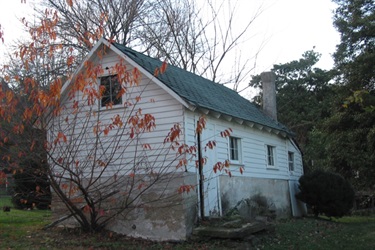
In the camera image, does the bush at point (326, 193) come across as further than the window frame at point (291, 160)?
No

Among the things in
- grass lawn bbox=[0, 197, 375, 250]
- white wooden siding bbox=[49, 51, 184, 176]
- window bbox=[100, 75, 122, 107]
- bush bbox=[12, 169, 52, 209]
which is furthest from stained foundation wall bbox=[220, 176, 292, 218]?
bush bbox=[12, 169, 52, 209]

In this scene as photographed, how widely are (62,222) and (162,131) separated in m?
4.31

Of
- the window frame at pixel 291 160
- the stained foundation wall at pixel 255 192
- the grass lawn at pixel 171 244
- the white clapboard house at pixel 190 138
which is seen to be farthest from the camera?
the window frame at pixel 291 160

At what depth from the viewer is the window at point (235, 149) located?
14.1 meters

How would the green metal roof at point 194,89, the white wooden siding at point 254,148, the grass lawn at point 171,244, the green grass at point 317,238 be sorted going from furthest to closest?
1. the white wooden siding at point 254,148
2. the green metal roof at point 194,89
3. the green grass at point 317,238
4. the grass lawn at point 171,244

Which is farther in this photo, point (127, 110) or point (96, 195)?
point (127, 110)

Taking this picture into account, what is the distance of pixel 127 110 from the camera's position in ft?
40.1

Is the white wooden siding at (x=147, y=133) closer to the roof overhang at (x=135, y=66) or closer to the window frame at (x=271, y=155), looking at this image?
the roof overhang at (x=135, y=66)

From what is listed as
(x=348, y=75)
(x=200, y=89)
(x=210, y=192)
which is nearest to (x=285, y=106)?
(x=348, y=75)

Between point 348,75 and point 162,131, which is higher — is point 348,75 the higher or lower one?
the higher one

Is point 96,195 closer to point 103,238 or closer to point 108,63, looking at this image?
point 103,238

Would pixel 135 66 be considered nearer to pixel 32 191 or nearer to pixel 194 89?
pixel 194 89

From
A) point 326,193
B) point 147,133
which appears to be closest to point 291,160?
point 326,193

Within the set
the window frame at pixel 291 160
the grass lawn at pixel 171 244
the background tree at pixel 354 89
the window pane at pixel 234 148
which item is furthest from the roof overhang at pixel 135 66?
the background tree at pixel 354 89
